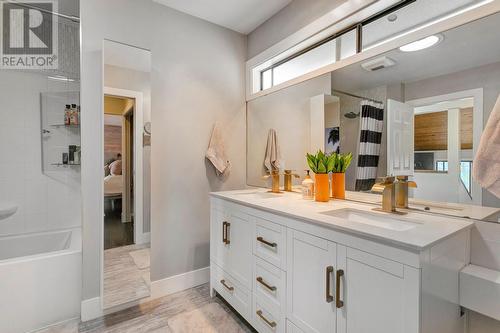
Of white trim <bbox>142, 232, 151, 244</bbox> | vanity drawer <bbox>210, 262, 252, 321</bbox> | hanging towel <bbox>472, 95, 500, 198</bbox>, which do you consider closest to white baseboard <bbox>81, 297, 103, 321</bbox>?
white trim <bbox>142, 232, 151, 244</bbox>

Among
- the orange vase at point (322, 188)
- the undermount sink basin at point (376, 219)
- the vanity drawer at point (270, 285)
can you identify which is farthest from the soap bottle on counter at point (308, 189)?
the vanity drawer at point (270, 285)

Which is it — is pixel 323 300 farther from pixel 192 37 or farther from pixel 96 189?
pixel 192 37

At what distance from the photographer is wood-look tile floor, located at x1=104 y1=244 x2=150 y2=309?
1947 mm

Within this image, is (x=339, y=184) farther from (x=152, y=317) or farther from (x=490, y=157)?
(x=152, y=317)

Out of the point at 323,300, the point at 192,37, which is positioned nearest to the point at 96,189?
the point at 192,37

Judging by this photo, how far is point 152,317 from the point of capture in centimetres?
194

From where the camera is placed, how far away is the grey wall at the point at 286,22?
1944mm

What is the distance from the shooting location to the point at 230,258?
1.90 metres

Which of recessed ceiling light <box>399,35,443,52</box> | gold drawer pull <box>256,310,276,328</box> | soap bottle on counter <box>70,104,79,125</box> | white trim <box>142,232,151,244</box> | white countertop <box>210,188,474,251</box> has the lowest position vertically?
gold drawer pull <box>256,310,276,328</box>

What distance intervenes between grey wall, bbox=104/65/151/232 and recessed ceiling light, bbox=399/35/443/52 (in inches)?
74.3

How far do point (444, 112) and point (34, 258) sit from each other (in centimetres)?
282

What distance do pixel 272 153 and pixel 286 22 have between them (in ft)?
3.95

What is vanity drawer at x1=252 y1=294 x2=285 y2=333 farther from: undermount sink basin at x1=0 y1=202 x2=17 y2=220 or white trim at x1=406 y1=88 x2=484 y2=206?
undermount sink basin at x1=0 y1=202 x2=17 y2=220

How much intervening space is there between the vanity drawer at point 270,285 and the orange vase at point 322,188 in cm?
59
